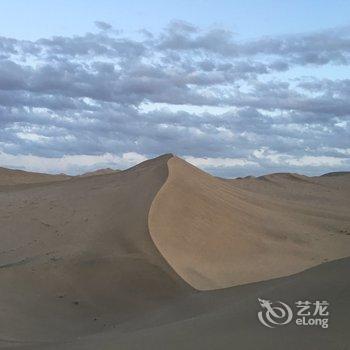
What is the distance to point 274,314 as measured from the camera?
23.3ft

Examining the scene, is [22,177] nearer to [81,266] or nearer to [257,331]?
[81,266]

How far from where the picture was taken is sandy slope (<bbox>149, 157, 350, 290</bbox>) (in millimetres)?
14134

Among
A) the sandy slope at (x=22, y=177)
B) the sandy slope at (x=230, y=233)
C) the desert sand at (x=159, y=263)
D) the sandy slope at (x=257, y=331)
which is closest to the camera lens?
the sandy slope at (x=257, y=331)

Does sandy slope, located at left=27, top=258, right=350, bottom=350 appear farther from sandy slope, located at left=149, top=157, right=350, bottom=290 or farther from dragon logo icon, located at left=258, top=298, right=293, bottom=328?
sandy slope, located at left=149, top=157, right=350, bottom=290

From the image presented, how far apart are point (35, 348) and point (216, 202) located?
10.5m

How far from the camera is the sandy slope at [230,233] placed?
1413cm

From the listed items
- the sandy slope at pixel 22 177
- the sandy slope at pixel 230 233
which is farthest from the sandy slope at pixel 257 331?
the sandy slope at pixel 22 177

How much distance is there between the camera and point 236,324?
704 cm

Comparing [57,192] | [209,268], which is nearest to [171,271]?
[209,268]

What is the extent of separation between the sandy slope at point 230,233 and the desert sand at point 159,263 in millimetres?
46

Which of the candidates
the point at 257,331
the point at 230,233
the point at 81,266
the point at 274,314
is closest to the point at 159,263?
the point at 81,266

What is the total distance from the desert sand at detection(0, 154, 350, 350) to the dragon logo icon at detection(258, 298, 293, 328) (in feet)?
0.43

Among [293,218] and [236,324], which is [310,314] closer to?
[236,324]

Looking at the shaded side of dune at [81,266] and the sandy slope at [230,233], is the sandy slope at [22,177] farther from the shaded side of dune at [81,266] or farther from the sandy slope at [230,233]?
the shaded side of dune at [81,266]
